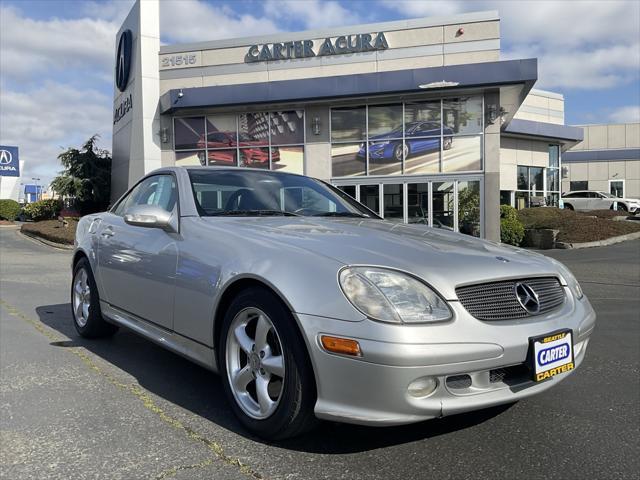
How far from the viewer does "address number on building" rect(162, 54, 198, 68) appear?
20.6 m

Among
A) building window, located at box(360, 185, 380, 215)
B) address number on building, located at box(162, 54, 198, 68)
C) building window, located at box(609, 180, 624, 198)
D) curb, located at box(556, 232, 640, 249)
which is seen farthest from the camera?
building window, located at box(609, 180, 624, 198)

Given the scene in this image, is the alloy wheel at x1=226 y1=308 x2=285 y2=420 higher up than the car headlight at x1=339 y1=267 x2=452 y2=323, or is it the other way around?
the car headlight at x1=339 y1=267 x2=452 y2=323

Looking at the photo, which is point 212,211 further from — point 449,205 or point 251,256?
point 449,205

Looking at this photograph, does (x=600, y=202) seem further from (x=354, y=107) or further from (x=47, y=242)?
(x=47, y=242)

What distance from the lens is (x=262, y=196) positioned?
4016mm

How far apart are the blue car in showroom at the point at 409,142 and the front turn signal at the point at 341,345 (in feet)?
53.3

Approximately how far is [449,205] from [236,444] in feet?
51.4

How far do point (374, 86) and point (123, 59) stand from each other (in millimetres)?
11332

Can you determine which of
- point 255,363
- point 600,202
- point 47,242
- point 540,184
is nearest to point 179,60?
point 47,242

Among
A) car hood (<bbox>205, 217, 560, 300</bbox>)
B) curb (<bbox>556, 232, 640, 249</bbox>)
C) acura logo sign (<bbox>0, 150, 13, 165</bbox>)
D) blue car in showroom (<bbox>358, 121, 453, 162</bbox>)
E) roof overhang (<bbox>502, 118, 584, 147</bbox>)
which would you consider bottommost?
curb (<bbox>556, 232, 640, 249</bbox>)

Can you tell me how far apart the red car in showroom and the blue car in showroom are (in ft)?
11.7

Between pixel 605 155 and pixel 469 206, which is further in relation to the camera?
pixel 605 155

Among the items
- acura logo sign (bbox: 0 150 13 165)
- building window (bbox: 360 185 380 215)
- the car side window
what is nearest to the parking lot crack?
the car side window

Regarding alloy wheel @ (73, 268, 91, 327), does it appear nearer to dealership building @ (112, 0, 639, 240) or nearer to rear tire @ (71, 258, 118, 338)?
rear tire @ (71, 258, 118, 338)
